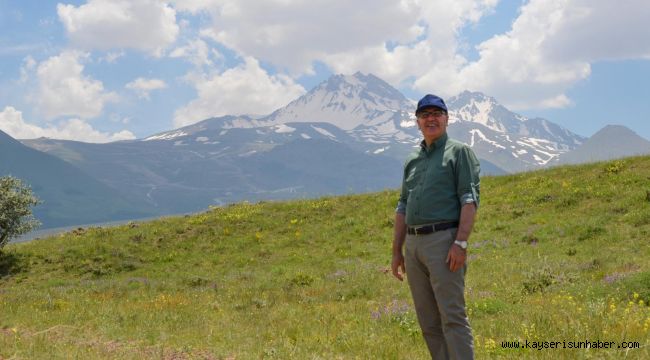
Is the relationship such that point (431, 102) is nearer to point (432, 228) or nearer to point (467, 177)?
point (467, 177)

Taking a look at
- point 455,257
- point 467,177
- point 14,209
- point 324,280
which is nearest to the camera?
point 455,257

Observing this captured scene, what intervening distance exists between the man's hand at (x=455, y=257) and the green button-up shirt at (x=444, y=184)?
0.40 m

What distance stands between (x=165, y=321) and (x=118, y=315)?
155 centimetres

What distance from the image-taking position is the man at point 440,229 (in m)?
5.96

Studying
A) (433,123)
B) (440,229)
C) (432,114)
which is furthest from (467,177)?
(432,114)

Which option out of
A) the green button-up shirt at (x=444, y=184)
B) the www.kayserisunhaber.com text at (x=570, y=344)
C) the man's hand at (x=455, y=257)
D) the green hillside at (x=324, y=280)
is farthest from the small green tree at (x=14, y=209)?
the man's hand at (x=455, y=257)

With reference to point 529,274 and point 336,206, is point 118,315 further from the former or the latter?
point 336,206

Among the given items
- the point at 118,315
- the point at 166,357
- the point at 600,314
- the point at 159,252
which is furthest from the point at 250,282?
the point at 600,314

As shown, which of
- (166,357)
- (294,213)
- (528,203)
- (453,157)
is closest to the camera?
(453,157)

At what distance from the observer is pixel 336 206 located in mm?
31156

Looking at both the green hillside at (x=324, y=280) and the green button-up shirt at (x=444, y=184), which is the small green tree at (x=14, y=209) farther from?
the green button-up shirt at (x=444, y=184)

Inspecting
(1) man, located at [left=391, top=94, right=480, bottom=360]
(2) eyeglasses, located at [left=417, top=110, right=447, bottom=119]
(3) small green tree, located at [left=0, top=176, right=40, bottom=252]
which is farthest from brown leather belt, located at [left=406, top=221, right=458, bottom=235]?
(3) small green tree, located at [left=0, top=176, right=40, bottom=252]

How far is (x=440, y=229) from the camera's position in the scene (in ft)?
19.9

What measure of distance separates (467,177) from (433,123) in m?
0.88
